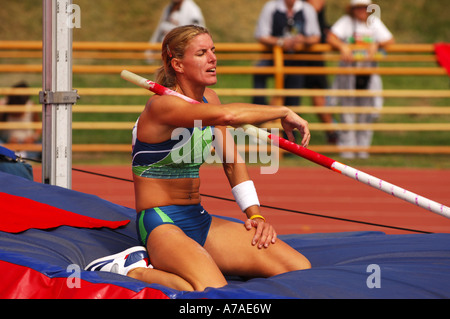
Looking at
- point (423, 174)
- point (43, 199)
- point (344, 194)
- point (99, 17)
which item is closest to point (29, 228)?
point (43, 199)

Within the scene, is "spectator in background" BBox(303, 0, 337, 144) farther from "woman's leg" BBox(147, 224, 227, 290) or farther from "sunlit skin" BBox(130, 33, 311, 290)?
"woman's leg" BBox(147, 224, 227, 290)

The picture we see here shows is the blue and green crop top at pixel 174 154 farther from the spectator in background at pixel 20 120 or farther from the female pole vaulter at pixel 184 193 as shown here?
the spectator in background at pixel 20 120

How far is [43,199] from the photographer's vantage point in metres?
3.89

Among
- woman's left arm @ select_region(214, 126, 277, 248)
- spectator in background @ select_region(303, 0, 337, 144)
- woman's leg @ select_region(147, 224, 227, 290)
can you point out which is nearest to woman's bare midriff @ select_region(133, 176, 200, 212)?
woman's leg @ select_region(147, 224, 227, 290)

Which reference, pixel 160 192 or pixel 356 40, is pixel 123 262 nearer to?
pixel 160 192

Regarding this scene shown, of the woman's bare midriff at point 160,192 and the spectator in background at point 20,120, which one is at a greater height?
the spectator in background at point 20,120

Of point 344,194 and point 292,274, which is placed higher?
point 344,194

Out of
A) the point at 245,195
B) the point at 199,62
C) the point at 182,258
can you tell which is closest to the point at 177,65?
the point at 199,62

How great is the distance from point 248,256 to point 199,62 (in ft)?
2.70

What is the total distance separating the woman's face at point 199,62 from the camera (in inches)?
131

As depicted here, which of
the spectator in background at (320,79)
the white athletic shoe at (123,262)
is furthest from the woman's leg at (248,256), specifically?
the spectator in background at (320,79)

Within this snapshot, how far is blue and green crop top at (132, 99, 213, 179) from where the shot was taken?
129 inches

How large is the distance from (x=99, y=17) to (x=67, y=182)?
44.3 feet
